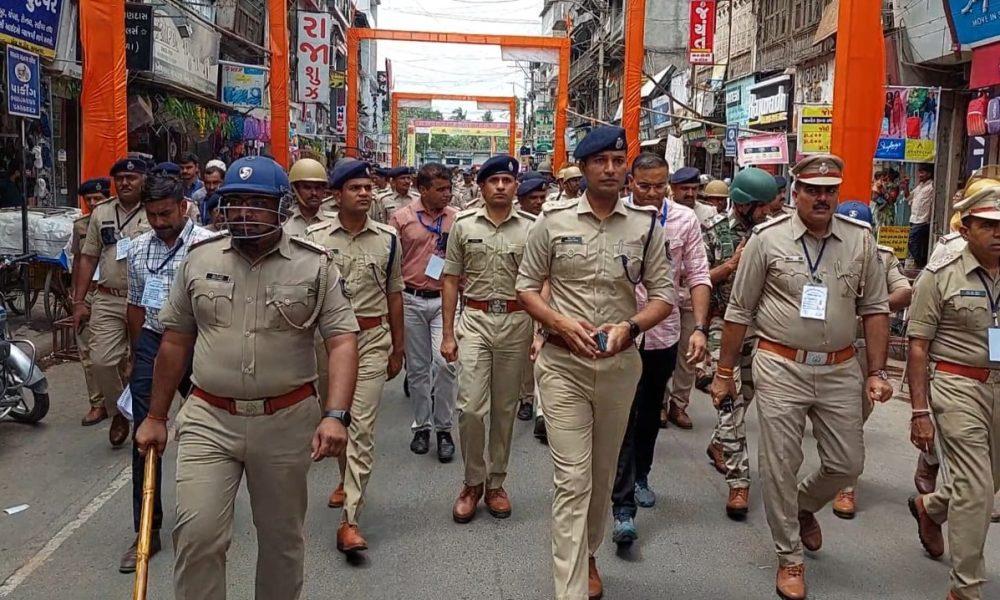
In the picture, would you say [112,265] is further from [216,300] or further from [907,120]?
[907,120]

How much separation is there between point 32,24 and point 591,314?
387 inches

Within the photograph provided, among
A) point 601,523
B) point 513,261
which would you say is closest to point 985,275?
point 601,523

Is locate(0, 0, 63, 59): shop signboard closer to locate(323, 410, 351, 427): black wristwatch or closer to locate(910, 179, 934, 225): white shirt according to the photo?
locate(323, 410, 351, 427): black wristwatch

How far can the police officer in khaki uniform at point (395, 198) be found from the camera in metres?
10.9

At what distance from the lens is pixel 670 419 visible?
7.46 m

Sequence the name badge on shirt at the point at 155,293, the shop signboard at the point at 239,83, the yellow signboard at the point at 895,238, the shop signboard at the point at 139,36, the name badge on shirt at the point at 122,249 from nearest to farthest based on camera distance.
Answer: the name badge on shirt at the point at 155,293, the name badge on shirt at the point at 122,249, the yellow signboard at the point at 895,238, the shop signboard at the point at 139,36, the shop signboard at the point at 239,83

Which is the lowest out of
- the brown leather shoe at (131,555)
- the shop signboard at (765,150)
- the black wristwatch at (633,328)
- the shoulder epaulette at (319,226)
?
the brown leather shoe at (131,555)

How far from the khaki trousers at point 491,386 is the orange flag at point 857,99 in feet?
17.3

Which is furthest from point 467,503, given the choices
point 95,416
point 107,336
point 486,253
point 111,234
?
point 95,416

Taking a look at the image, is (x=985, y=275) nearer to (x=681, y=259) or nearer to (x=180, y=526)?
(x=681, y=259)

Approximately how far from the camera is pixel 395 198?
36.8 ft

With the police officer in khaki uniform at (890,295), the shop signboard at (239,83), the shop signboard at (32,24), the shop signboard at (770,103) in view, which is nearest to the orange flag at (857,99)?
the police officer in khaki uniform at (890,295)

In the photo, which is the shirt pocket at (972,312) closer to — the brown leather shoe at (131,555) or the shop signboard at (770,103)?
the brown leather shoe at (131,555)

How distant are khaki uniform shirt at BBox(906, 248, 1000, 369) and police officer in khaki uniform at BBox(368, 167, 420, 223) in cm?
711
